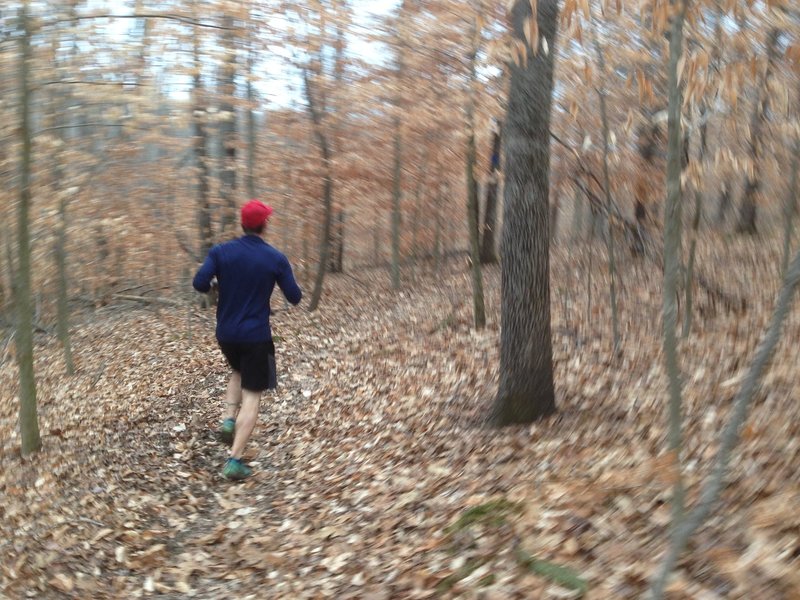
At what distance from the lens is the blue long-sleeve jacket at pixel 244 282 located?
5.72m

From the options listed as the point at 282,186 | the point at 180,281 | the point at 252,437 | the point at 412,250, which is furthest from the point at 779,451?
the point at 412,250

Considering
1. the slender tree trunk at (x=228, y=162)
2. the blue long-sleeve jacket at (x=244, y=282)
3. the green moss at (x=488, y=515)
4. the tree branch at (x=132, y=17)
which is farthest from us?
the slender tree trunk at (x=228, y=162)

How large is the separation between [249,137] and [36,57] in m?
9.71

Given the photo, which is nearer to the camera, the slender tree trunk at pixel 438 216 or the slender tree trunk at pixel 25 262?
the slender tree trunk at pixel 25 262

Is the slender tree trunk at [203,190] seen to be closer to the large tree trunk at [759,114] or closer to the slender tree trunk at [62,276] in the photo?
the slender tree trunk at [62,276]

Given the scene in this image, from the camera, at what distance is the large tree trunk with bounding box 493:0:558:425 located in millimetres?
5496

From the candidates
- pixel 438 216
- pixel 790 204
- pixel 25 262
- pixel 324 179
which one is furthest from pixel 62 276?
pixel 438 216

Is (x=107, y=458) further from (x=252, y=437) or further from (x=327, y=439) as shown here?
(x=327, y=439)

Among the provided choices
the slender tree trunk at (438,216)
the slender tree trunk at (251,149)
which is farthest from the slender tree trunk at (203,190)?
the slender tree trunk at (438,216)

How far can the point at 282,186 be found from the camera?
15.1m

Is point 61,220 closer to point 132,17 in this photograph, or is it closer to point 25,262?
point 25,262

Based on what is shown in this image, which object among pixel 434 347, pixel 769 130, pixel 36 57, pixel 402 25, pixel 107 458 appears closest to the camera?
pixel 36 57

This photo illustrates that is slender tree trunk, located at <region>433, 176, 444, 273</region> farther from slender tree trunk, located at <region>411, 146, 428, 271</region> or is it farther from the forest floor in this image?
the forest floor

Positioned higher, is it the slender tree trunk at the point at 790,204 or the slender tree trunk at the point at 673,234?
the slender tree trunk at the point at 673,234
